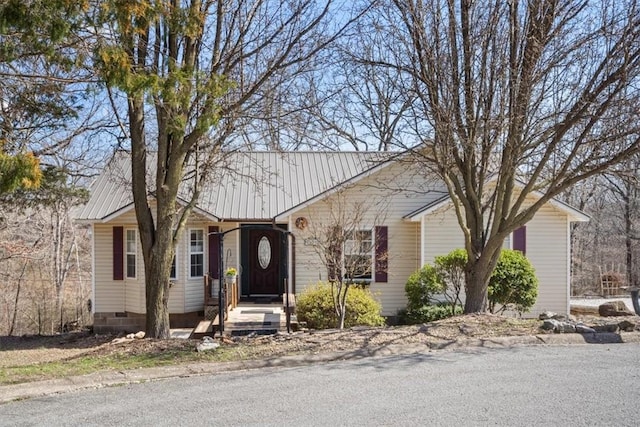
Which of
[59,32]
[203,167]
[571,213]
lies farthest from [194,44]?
[571,213]

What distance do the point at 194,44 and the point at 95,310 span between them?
986 cm

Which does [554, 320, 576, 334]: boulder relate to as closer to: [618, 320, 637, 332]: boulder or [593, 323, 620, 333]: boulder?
[593, 323, 620, 333]: boulder

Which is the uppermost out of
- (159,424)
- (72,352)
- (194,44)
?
(194,44)

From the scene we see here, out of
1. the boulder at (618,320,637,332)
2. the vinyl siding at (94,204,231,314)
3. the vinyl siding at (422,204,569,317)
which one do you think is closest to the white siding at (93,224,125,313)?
the vinyl siding at (94,204,231,314)

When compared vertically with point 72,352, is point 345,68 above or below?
above

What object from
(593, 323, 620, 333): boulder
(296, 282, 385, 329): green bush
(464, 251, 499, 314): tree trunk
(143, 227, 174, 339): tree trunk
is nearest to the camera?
(593, 323, 620, 333): boulder

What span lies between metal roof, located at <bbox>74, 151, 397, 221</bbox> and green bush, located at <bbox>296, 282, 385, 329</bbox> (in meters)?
3.42

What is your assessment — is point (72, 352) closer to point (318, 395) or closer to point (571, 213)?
point (318, 395)

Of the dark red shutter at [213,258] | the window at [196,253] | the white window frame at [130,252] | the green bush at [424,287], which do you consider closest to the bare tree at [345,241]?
the green bush at [424,287]

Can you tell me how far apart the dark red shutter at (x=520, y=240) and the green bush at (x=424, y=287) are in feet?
9.72

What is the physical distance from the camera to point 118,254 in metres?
16.7

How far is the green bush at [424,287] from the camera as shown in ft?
49.1

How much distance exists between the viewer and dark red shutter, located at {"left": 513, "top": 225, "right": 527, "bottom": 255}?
16.4 meters

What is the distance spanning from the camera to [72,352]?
42.0ft
